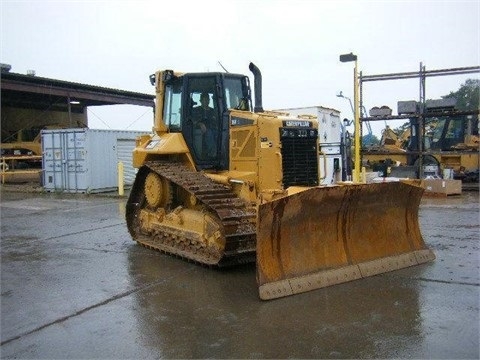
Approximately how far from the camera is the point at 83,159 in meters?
17.9

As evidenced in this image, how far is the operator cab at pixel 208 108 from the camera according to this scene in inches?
297

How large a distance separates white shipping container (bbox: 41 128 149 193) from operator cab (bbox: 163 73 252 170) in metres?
11.1

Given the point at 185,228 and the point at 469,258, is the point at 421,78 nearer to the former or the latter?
the point at 469,258

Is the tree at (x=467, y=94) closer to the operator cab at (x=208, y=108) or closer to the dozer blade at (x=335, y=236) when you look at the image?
the operator cab at (x=208, y=108)

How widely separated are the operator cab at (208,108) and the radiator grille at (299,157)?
97 centimetres

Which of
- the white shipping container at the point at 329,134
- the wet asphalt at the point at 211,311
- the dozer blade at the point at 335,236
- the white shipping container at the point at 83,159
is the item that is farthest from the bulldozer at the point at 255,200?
the white shipping container at the point at 329,134

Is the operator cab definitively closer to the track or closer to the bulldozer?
the bulldozer

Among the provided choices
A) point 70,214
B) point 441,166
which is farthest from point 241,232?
point 441,166

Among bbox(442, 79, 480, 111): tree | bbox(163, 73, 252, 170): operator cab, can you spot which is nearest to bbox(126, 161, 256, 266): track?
bbox(163, 73, 252, 170): operator cab

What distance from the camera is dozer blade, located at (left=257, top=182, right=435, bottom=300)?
533 cm

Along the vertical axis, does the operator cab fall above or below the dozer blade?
above

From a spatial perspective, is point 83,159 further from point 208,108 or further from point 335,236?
point 335,236

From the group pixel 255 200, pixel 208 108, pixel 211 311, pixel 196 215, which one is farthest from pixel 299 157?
pixel 211 311

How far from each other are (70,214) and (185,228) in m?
6.64
